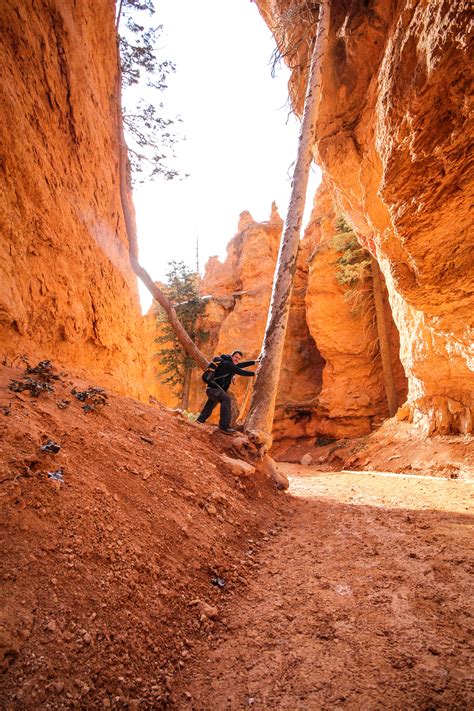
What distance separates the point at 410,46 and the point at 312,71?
3553 mm

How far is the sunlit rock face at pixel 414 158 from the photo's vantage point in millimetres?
3742

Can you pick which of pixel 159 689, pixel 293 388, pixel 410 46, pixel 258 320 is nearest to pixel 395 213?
pixel 410 46

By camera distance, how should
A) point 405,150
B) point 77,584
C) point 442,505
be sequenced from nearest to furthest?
point 77,584
point 442,505
point 405,150

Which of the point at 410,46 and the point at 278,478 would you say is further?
the point at 278,478

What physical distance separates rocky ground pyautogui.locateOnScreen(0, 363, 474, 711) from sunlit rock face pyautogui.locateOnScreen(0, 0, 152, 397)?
4.60 ft

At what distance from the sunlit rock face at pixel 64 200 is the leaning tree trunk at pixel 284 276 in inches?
101

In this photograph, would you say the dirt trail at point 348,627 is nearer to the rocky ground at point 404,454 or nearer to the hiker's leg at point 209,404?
the hiker's leg at point 209,404

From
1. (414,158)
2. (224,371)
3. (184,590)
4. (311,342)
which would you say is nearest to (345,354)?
(311,342)

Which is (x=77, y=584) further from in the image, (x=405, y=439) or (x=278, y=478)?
(x=405, y=439)

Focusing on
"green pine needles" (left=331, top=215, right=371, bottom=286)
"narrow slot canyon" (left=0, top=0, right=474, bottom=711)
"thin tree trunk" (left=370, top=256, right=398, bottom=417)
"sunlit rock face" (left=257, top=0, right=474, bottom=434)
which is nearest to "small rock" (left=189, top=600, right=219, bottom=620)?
"narrow slot canyon" (left=0, top=0, right=474, bottom=711)

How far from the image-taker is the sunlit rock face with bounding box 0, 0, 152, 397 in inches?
149

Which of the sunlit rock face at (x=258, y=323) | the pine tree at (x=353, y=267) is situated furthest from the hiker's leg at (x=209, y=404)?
the pine tree at (x=353, y=267)

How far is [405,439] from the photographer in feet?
29.3

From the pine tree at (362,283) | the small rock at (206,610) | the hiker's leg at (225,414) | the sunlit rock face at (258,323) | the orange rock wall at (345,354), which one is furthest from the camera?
the sunlit rock face at (258,323)
